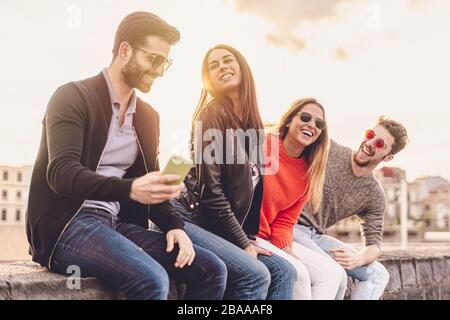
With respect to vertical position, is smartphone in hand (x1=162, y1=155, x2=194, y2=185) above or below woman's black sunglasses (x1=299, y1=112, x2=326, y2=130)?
below

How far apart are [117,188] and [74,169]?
0.54ft

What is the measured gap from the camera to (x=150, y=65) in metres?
2.88

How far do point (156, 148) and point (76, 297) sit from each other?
0.70m

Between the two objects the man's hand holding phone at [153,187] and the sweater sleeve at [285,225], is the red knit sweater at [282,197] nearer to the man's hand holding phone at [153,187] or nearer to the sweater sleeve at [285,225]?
the sweater sleeve at [285,225]

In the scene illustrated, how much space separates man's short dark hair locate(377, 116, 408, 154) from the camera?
3.84 metres

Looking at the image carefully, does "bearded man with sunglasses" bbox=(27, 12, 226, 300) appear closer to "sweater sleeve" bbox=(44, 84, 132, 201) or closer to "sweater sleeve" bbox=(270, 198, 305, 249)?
"sweater sleeve" bbox=(44, 84, 132, 201)

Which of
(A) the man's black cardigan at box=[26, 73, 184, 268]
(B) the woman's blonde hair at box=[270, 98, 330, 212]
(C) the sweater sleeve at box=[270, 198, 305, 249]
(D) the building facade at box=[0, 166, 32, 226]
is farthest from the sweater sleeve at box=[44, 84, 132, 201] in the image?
(D) the building facade at box=[0, 166, 32, 226]

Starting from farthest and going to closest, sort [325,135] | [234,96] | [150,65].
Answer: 1. [325,135]
2. [234,96]
3. [150,65]

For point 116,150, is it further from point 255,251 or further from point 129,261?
point 255,251

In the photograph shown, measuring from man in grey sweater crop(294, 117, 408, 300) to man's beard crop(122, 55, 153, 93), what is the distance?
1.27m

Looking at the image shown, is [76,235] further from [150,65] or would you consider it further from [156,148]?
[150,65]

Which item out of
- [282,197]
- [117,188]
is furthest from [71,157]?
[282,197]
